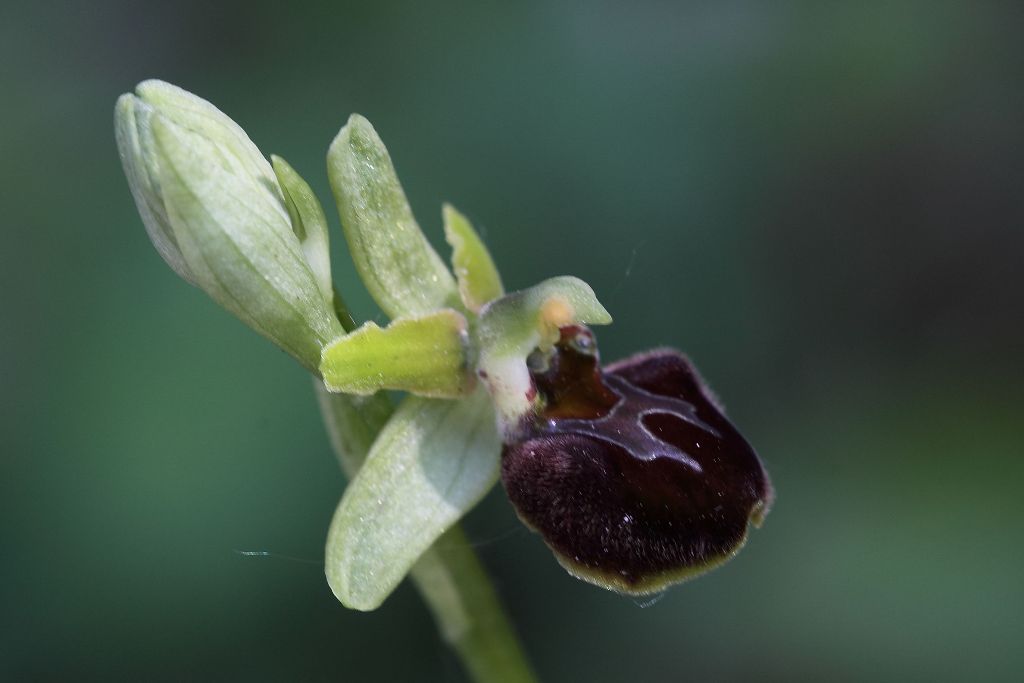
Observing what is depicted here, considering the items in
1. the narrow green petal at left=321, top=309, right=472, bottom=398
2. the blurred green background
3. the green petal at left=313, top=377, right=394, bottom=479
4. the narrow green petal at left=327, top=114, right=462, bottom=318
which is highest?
the narrow green petal at left=327, top=114, right=462, bottom=318

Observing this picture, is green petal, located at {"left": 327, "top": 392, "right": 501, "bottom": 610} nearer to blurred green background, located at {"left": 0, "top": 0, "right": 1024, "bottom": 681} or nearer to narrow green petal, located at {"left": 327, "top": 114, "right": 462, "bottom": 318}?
narrow green petal, located at {"left": 327, "top": 114, "right": 462, "bottom": 318}

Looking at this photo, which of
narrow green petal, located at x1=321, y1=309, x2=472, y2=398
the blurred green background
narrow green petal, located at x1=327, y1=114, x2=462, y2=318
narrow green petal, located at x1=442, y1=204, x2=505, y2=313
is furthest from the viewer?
the blurred green background

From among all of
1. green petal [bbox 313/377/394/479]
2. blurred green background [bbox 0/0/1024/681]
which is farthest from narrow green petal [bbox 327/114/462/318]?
blurred green background [bbox 0/0/1024/681]

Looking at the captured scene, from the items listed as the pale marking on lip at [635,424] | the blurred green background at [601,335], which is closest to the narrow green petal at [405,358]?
the pale marking on lip at [635,424]

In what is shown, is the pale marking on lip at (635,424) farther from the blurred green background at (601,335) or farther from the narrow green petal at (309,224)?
the blurred green background at (601,335)

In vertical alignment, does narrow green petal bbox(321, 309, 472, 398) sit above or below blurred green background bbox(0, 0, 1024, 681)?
above

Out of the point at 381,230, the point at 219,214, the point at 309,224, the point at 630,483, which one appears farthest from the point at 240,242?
the point at 630,483

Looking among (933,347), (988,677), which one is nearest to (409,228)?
(988,677)
